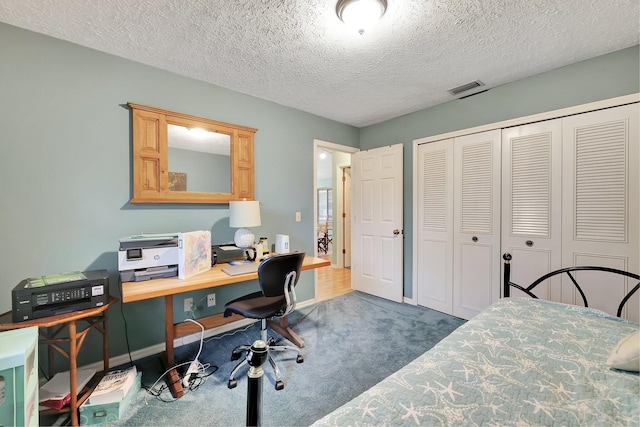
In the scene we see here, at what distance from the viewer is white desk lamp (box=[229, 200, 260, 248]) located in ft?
7.91

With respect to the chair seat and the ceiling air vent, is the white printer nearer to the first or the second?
the chair seat

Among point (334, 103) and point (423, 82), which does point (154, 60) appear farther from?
point (423, 82)

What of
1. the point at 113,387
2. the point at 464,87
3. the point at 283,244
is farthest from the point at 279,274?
the point at 464,87

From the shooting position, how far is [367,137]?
3941 mm

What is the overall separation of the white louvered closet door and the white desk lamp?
2.76m

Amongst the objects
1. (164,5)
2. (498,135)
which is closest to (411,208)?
(498,135)

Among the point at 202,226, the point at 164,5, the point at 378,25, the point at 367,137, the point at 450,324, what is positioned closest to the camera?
the point at 164,5

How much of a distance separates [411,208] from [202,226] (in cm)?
250

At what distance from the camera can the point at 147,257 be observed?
1886 millimetres

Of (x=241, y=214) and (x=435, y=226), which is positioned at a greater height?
(x=241, y=214)

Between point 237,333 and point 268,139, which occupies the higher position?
point 268,139

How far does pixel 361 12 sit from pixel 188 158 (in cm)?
185

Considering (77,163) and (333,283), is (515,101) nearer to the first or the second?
(333,283)

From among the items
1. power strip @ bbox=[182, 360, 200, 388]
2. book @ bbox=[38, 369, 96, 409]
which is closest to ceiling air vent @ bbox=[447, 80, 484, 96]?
power strip @ bbox=[182, 360, 200, 388]
